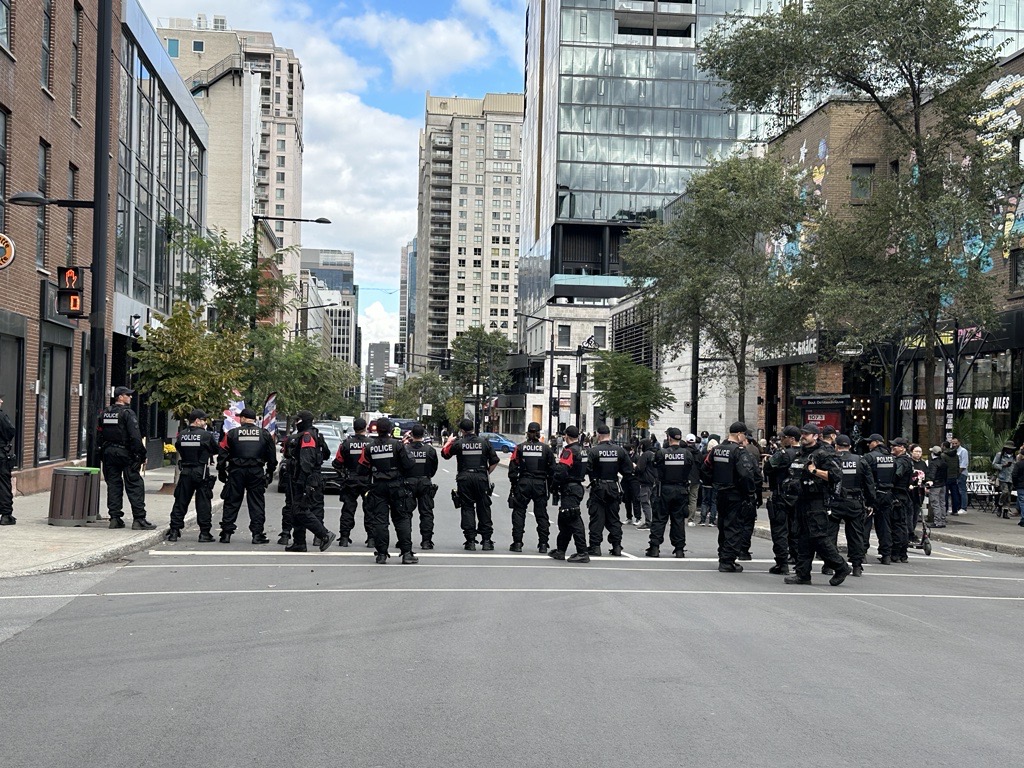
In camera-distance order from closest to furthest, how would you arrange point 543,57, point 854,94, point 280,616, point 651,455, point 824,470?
point 280,616 → point 824,470 → point 651,455 → point 854,94 → point 543,57

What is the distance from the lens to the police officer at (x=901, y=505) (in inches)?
620

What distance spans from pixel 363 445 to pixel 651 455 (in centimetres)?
532

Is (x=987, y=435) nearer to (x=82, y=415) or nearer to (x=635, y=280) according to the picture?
(x=635, y=280)

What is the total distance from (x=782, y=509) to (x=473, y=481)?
448 cm

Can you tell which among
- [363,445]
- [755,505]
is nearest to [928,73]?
[755,505]

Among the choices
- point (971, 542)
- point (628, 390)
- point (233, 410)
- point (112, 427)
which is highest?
point (628, 390)

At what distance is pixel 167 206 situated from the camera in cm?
3862

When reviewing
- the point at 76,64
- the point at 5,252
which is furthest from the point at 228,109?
the point at 5,252

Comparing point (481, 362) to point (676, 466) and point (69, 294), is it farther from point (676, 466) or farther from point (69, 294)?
point (676, 466)

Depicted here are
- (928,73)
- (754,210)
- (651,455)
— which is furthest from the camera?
(754,210)

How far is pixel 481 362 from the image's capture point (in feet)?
372

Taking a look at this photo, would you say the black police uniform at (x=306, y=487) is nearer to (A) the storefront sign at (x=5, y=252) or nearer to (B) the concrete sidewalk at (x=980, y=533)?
(A) the storefront sign at (x=5, y=252)

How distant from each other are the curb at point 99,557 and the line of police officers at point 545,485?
41 centimetres

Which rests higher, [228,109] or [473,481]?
[228,109]
